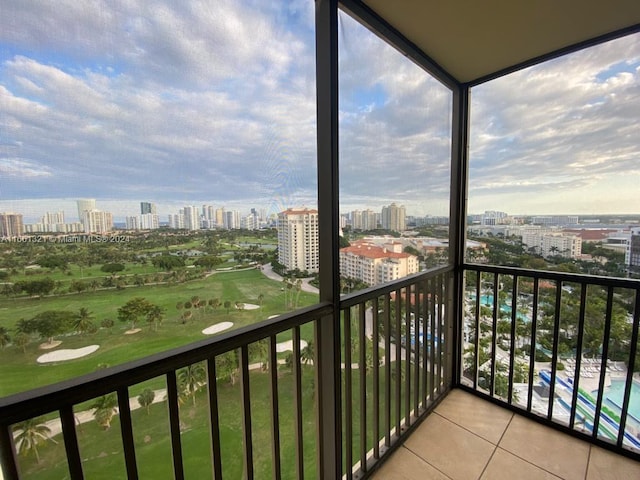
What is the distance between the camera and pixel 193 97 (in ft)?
2.81

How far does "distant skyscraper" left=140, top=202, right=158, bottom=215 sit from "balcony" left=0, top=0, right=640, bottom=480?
45 cm

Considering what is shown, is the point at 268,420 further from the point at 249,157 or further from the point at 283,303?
the point at 249,157

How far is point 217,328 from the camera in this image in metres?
0.96

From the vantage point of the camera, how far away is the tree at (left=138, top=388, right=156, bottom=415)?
0.85 meters

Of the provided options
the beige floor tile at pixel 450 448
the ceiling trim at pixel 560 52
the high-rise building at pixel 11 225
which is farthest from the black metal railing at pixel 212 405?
the ceiling trim at pixel 560 52

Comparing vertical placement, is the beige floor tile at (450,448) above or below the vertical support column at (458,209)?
below

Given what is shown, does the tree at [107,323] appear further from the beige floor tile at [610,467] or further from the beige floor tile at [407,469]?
the beige floor tile at [610,467]

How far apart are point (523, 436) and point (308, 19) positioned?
2.82m

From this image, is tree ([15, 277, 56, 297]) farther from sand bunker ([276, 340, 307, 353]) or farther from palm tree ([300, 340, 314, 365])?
palm tree ([300, 340, 314, 365])

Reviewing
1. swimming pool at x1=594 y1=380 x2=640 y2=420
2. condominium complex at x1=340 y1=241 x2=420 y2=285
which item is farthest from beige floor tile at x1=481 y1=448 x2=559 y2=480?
condominium complex at x1=340 y1=241 x2=420 y2=285

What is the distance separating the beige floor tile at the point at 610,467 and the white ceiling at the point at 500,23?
2568mm

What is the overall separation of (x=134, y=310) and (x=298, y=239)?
26.0 inches

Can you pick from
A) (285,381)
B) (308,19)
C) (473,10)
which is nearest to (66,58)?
(308,19)

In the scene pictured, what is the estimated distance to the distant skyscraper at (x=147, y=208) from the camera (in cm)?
78
